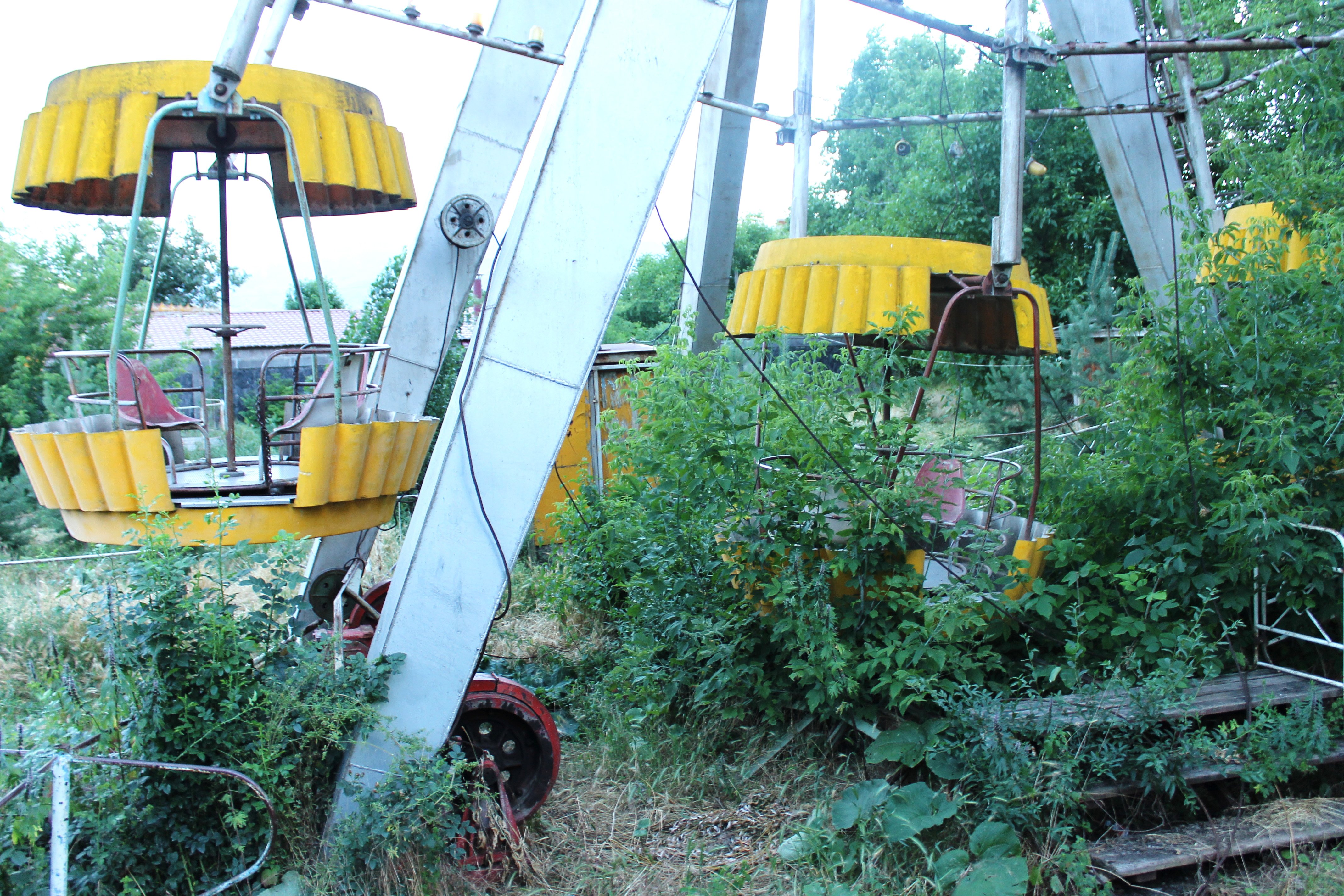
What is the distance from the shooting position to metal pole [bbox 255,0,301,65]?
4.15m

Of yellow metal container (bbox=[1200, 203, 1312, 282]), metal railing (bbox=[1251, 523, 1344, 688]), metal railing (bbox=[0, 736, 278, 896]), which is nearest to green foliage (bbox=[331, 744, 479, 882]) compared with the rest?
metal railing (bbox=[0, 736, 278, 896])

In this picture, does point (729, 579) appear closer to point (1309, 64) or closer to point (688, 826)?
point (688, 826)

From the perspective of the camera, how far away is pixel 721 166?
9.87 m

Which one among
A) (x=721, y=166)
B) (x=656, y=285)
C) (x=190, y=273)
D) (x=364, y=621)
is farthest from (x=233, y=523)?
(x=656, y=285)

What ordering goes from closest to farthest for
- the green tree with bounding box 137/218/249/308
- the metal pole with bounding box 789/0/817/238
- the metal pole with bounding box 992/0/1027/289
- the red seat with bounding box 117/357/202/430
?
the metal pole with bounding box 992/0/1027/289
the red seat with bounding box 117/357/202/430
the metal pole with bounding box 789/0/817/238
the green tree with bounding box 137/218/249/308

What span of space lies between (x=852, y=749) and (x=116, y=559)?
143 inches

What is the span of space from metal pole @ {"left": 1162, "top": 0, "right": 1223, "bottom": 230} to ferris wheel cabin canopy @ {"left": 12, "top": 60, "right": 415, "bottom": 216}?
5.59 meters

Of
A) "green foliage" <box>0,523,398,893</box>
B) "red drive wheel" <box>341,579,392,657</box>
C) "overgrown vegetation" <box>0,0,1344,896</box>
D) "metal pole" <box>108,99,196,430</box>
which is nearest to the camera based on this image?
"green foliage" <box>0,523,398,893</box>

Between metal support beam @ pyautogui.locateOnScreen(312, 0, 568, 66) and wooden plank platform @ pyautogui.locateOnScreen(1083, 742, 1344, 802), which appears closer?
wooden plank platform @ pyautogui.locateOnScreen(1083, 742, 1344, 802)

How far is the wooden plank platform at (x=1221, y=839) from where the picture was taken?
12.6ft

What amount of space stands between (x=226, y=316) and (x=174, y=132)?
979 millimetres

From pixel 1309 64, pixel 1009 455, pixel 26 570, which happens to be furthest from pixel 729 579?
pixel 26 570

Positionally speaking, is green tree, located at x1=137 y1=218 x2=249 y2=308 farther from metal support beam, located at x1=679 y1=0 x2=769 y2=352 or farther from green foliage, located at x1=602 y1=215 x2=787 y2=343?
metal support beam, located at x1=679 y1=0 x2=769 y2=352

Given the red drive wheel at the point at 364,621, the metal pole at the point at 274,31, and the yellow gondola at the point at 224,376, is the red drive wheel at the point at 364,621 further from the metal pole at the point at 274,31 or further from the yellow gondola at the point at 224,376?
the metal pole at the point at 274,31
